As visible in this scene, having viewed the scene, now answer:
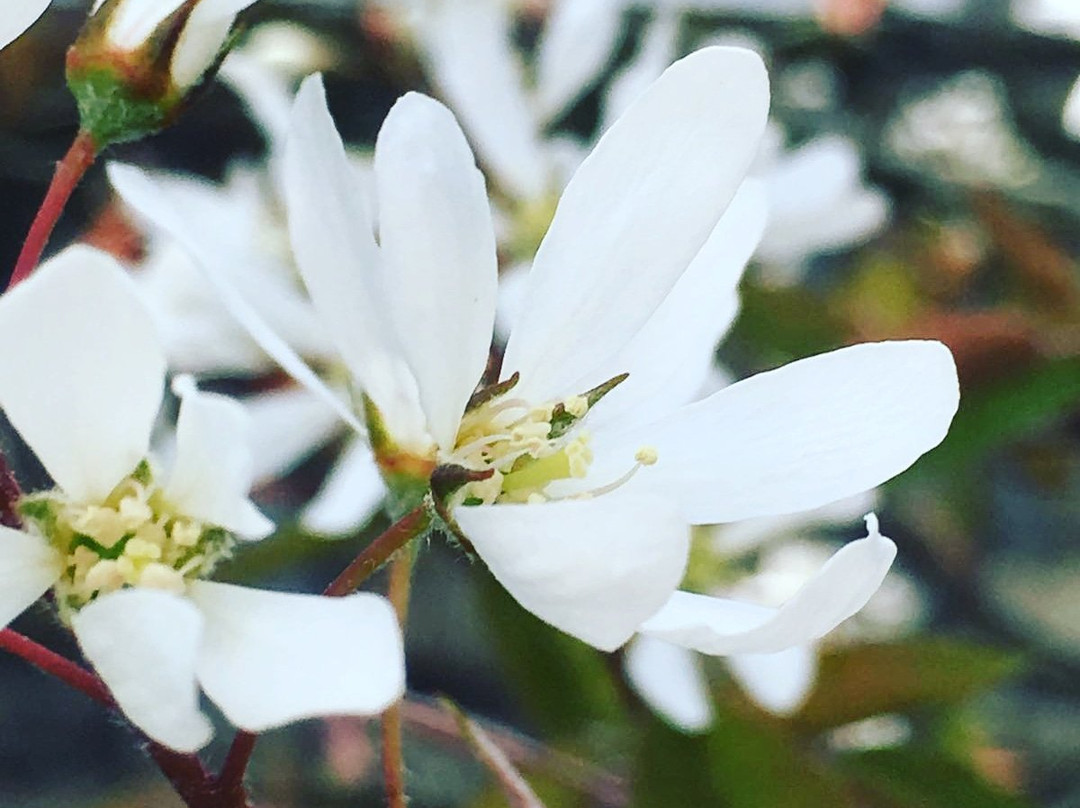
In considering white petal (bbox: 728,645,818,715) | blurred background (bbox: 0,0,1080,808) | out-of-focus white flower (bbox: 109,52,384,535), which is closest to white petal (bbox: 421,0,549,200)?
blurred background (bbox: 0,0,1080,808)

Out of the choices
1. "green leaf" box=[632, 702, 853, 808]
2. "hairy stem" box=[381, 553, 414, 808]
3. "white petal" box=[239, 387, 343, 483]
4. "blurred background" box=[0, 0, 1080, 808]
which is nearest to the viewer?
"hairy stem" box=[381, 553, 414, 808]

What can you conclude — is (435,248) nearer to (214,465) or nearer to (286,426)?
(214,465)

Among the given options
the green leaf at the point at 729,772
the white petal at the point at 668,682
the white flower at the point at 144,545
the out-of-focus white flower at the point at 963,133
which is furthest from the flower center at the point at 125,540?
the out-of-focus white flower at the point at 963,133

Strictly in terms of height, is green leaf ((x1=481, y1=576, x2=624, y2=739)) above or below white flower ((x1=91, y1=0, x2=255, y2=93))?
below

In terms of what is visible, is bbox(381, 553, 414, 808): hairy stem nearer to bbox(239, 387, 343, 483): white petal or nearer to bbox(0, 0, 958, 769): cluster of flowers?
bbox(0, 0, 958, 769): cluster of flowers

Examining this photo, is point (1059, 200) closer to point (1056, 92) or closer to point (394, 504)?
point (1056, 92)
